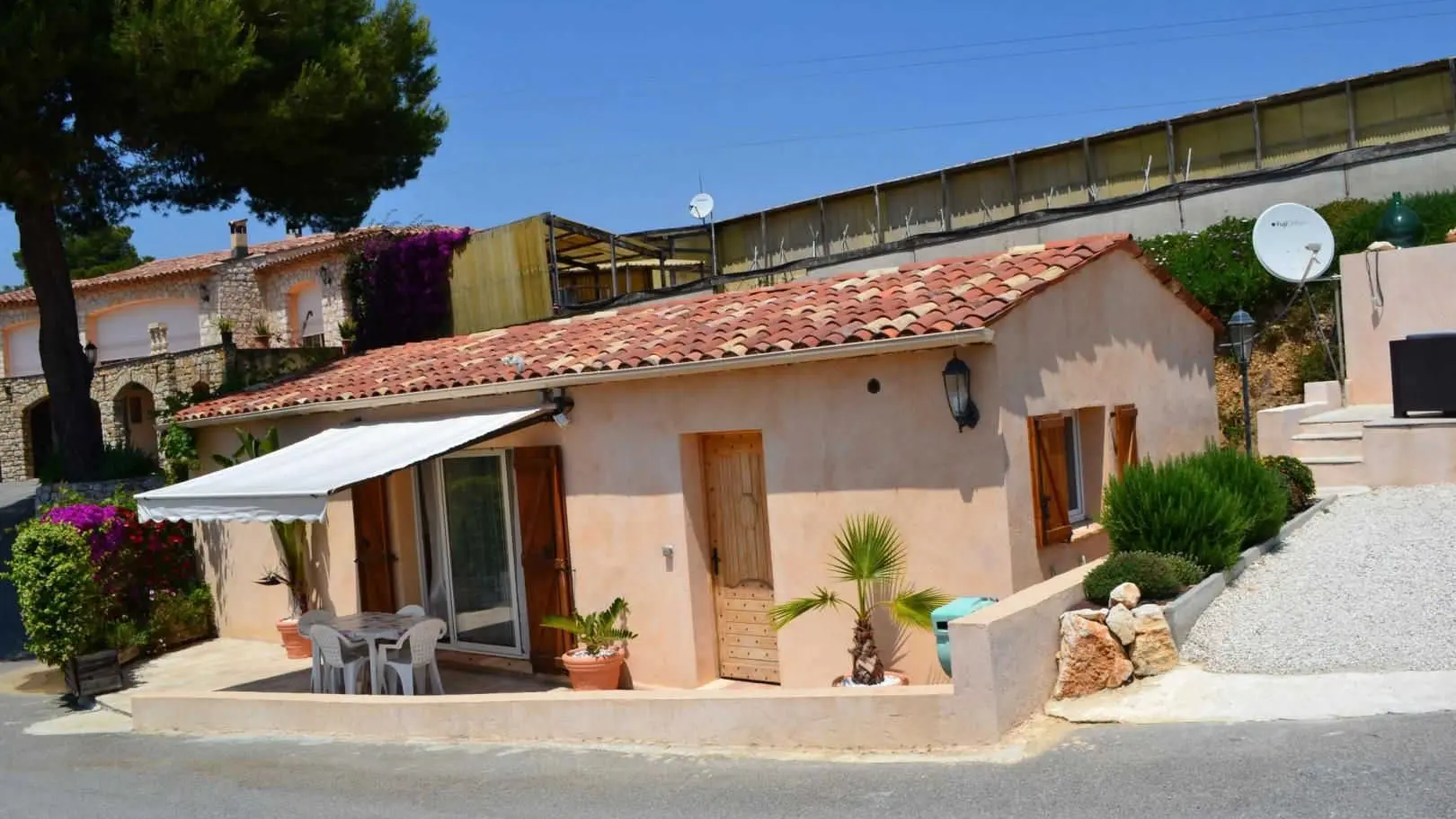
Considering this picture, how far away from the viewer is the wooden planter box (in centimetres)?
1662

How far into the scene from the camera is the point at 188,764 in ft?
40.7

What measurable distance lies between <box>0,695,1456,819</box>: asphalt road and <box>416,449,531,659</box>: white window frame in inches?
146

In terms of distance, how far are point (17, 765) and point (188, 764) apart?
92.4 inches

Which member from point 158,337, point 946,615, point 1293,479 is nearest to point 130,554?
point 946,615

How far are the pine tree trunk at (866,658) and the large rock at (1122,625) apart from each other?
231 cm

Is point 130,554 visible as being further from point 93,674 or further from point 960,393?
point 960,393

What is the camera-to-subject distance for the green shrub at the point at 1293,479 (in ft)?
51.1

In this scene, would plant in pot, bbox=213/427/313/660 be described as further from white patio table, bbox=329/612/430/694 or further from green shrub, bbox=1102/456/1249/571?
green shrub, bbox=1102/456/1249/571

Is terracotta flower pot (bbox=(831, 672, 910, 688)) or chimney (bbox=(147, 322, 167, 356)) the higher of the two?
chimney (bbox=(147, 322, 167, 356))

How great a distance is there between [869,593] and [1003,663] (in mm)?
2763

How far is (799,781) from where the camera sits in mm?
9375

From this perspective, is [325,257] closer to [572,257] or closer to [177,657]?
[572,257]

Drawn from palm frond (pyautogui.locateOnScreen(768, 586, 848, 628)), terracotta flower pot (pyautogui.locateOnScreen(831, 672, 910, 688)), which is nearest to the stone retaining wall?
palm frond (pyautogui.locateOnScreen(768, 586, 848, 628))

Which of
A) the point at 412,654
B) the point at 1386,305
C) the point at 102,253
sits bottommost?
the point at 412,654
